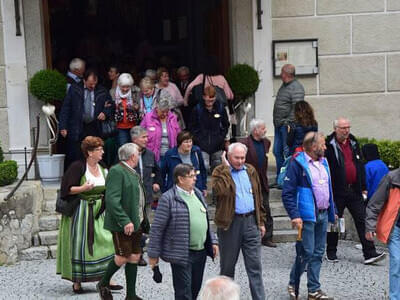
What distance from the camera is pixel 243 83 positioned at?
43.5 ft

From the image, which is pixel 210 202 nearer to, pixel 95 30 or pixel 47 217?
pixel 47 217

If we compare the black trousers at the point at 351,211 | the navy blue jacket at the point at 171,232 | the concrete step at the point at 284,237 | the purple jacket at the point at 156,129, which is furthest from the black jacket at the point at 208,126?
the navy blue jacket at the point at 171,232

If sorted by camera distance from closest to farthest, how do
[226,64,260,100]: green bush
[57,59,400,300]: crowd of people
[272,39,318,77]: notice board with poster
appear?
[57,59,400,300]: crowd of people, [226,64,260,100]: green bush, [272,39,318,77]: notice board with poster

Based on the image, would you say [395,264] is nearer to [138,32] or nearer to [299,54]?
[299,54]

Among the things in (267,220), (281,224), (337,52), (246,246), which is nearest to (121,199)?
(246,246)

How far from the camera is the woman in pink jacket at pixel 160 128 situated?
11.6 meters

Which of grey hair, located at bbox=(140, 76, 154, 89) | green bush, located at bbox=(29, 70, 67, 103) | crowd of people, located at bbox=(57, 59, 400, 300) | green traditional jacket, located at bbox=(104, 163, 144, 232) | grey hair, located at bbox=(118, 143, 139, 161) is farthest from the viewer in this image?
green bush, located at bbox=(29, 70, 67, 103)

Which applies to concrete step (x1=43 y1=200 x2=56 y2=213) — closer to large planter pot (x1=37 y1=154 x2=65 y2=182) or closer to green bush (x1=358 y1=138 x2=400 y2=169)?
large planter pot (x1=37 y1=154 x2=65 y2=182)

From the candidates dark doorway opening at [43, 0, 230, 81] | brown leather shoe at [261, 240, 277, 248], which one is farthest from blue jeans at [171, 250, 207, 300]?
dark doorway opening at [43, 0, 230, 81]

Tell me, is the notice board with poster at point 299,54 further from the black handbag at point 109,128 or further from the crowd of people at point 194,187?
the black handbag at point 109,128

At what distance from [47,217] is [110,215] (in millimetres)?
2960

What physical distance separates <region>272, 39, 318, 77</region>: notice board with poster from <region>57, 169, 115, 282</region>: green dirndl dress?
4.86m

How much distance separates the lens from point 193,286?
8.35 meters

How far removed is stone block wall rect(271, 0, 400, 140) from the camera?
13508 millimetres
